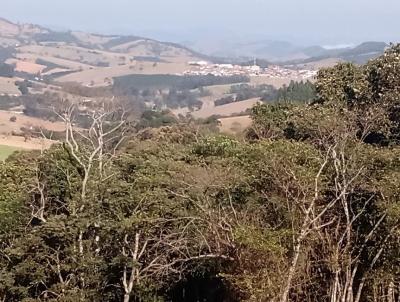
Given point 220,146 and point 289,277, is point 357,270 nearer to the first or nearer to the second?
point 289,277

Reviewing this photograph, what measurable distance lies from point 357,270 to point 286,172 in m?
2.55

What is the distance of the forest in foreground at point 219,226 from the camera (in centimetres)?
1216

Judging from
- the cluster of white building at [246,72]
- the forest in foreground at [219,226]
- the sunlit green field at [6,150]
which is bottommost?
the cluster of white building at [246,72]

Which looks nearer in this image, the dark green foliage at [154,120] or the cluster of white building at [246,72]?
the dark green foliage at [154,120]

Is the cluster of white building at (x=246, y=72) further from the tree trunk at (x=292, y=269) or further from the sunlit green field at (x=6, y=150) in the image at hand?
the tree trunk at (x=292, y=269)

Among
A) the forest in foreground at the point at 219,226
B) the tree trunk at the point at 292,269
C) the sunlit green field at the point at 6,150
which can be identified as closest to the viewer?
the tree trunk at the point at 292,269

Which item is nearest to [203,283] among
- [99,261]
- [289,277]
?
[99,261]

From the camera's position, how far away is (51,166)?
18.8 m

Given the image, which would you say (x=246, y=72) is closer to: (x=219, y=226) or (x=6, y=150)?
(x=6, y=150)

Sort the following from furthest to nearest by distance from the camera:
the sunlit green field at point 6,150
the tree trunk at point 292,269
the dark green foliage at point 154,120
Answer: the dark green foliage at point 154,120, the sunlit green field at point 6,150, the tree trunk at point 292,269

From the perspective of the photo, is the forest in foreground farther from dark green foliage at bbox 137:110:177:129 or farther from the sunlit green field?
dark green foliage at bbox 137:110:177:129

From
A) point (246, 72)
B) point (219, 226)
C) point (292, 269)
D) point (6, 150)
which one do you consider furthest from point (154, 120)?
point (246, 72)

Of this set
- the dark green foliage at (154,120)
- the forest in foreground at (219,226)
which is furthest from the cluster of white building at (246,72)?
the forest in foreground at (219,226)

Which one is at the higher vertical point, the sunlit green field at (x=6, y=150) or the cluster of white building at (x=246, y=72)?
the sunlit green field at (x=6, y=150)
